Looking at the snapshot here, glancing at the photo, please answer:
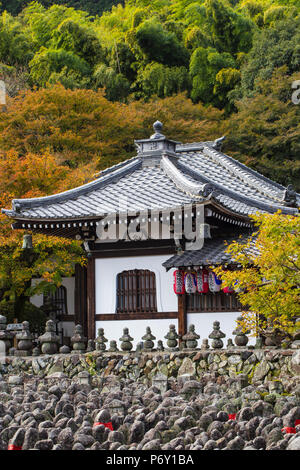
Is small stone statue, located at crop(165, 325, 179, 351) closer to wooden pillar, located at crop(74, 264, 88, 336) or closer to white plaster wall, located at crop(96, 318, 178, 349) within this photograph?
white plaster wall, located at crop(96, 318, 178, 349)

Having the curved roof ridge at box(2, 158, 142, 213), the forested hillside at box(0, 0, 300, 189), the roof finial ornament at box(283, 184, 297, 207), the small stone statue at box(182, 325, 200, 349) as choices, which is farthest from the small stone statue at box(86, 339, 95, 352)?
the forested hillside at box(0, 0, 300, 189)

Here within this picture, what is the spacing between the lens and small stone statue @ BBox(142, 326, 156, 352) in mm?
15414

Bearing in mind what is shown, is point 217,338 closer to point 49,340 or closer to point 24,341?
point 49,340

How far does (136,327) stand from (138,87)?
2548cm

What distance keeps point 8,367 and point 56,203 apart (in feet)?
14.2

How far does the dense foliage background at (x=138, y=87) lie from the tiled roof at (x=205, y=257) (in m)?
4.74

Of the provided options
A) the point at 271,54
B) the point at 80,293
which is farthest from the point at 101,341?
the point at 271,54

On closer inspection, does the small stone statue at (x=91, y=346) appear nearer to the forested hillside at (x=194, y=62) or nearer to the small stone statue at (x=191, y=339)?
the small stone statue at (x=191, y=339)

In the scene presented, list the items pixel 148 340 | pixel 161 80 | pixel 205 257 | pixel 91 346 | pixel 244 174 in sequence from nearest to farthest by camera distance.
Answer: pixel 148 340 < pixel 205 257 < pixel 91 346 < pixel 244 174 < pixel 161 80

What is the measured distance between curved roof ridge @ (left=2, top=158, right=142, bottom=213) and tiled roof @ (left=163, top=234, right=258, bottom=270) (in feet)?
11.2

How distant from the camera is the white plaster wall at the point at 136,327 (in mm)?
16906

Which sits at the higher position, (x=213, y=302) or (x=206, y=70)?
(x=206, y=70)

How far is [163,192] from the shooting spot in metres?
17.5
